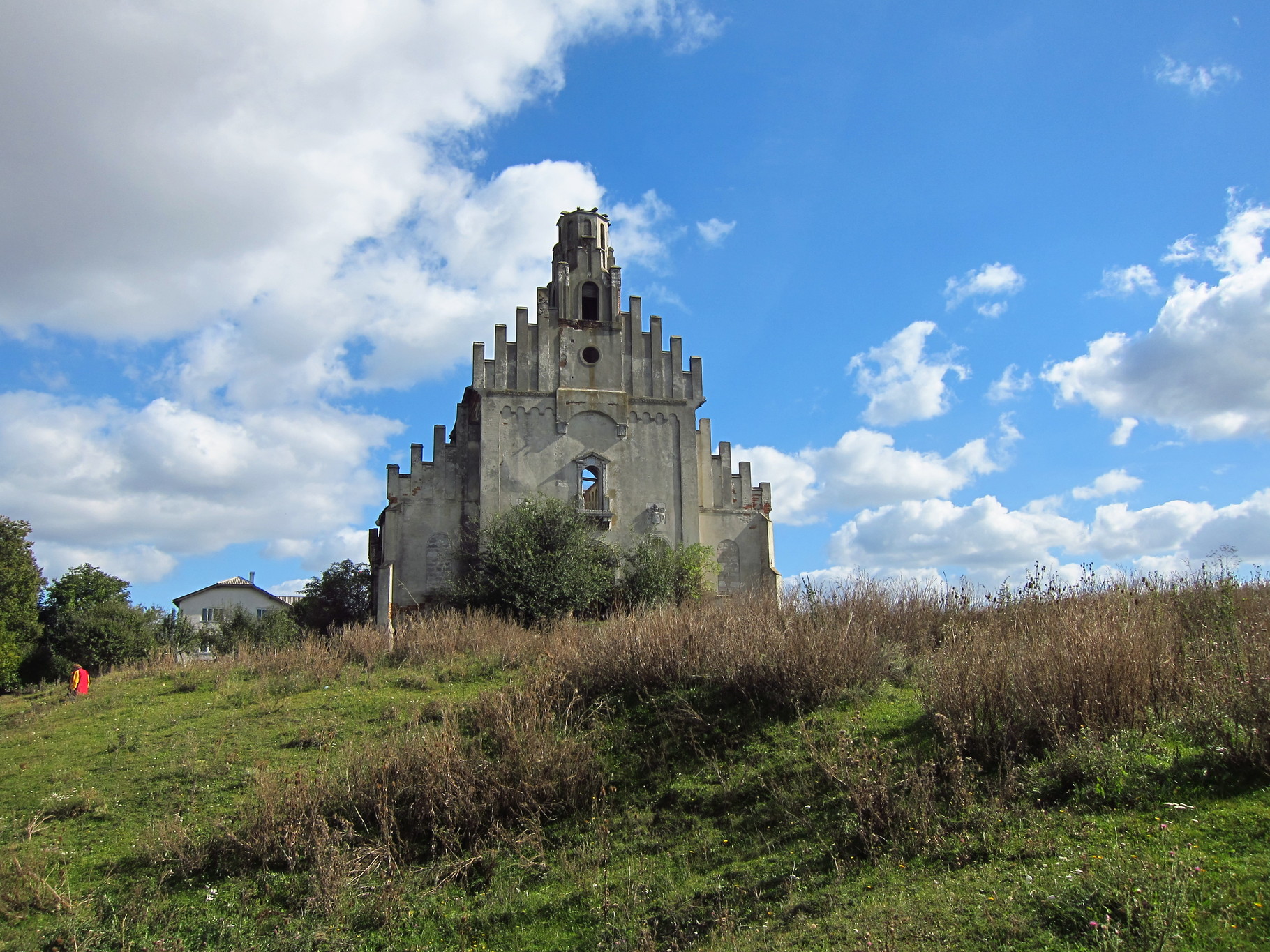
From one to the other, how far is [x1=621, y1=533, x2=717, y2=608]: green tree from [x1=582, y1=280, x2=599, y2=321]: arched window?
29.0ft

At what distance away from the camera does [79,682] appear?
20922mm

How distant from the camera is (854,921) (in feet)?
24.4

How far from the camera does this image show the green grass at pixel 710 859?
22.9ft

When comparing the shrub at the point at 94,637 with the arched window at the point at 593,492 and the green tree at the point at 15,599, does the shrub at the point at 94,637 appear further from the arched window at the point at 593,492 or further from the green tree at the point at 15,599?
the arched window at the point at 593,492

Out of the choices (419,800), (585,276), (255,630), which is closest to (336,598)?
(255,630)

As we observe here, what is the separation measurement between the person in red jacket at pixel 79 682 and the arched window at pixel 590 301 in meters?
20.4

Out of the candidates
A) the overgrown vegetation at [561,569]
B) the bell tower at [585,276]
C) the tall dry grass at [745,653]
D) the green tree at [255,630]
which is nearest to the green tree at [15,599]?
the green tree at [255,630]

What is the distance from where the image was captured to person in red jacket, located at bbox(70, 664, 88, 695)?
20675mm

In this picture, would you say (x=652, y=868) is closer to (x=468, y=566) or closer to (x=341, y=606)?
(x=468, y=566)

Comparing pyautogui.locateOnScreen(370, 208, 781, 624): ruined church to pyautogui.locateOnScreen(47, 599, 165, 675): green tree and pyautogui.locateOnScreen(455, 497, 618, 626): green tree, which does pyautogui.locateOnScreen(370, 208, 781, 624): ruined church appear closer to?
pyautogui.locateOnScreen(455, 497, 618, 626): green tree

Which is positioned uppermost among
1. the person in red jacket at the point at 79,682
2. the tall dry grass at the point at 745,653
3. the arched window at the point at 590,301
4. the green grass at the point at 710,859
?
the arched window at the point at 590,301

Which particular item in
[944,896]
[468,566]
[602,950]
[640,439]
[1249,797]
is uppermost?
[640,439]

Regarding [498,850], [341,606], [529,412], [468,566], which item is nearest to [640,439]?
[529,412]

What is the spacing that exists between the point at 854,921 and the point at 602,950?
2.25 metres
